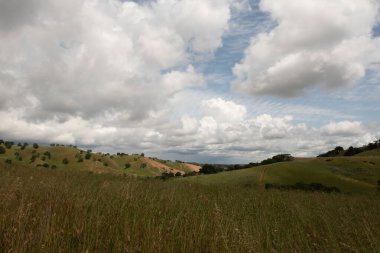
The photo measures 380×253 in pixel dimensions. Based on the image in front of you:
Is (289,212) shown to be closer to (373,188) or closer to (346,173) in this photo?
(373,188)

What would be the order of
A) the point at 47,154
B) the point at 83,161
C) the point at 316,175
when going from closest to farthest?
the point at 316,175
the point at 83,161
the point at 47,154

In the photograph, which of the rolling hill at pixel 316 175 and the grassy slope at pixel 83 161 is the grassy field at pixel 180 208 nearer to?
the rolling hill at pixel 316 175

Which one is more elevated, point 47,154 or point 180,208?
point 47,154

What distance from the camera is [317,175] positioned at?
44094mm

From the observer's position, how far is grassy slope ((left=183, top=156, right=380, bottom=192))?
4075 cm

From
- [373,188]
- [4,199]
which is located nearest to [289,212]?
[4,199]

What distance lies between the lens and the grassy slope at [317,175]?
40750 millimetres

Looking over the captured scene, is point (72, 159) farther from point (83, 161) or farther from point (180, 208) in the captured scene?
point (180, 208)

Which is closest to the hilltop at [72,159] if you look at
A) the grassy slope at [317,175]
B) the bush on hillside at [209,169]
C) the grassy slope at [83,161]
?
the grassy slope at [83,161]

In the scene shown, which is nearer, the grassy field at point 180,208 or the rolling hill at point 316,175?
the grassy field at point 180,208

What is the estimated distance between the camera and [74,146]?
109750mm

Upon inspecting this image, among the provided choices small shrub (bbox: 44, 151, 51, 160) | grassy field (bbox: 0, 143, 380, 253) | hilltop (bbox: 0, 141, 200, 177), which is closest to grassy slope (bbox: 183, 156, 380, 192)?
grassy field (bbox: 0, 143, 380, 253)

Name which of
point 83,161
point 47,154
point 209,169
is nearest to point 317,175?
point 209,169

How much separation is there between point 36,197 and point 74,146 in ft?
358
